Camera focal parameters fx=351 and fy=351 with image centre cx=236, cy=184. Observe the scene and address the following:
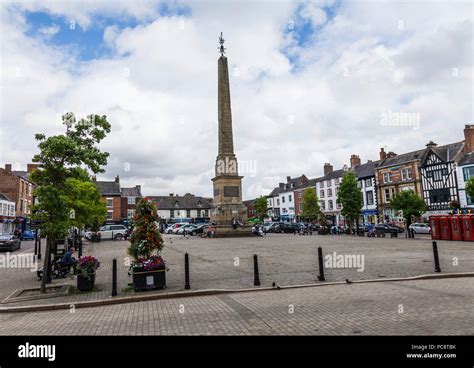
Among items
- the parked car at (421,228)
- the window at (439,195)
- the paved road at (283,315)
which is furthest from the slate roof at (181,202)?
the paved road at (283,315)

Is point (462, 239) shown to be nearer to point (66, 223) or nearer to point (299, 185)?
point (66, 223)

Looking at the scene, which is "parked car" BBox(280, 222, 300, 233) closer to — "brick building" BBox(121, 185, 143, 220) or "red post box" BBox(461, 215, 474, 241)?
"red post box" BBox(461, 215, 474, 241)

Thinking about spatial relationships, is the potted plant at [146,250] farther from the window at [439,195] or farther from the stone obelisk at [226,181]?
the window at [439,195]

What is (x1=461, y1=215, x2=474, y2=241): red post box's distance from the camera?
87.1ft

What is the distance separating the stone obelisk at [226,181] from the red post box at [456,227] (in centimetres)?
1759

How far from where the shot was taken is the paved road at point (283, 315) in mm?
5867

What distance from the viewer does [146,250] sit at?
398 inches

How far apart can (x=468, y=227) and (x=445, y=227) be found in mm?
2082

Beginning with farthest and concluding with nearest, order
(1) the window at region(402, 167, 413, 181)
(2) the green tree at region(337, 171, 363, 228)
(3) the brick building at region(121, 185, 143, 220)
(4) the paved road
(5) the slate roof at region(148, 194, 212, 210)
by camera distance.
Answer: (5) the slate roof at region(148, 194, 212, 210)
(3) the brick building at region(121, 185, 143, 220)
(1) the window at region(402, 167, 413, 181)
(2) the green tree at region(337, 171, 363, 228)
(4) the paved road

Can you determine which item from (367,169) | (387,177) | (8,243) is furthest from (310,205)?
(8,243)

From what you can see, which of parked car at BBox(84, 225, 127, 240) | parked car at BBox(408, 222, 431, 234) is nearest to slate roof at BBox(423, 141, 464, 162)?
parked car at BBox(408, 222, 431, 234)
